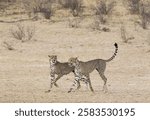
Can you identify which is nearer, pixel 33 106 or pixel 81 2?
pixel 33 106

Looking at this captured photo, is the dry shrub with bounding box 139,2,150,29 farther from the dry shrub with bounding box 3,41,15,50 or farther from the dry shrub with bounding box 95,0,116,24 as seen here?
the dry shrub with bounding box 3,41,15,50

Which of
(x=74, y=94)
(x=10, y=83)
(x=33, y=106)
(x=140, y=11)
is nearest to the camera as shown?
(x=33, y=106)

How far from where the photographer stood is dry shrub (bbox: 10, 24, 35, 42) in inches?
919

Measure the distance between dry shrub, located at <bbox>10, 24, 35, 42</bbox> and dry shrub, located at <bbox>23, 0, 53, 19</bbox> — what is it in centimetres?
291

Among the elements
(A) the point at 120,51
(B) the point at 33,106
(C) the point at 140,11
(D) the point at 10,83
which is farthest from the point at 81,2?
(B) the point at 33,106

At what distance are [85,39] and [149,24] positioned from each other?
3859 millimetres

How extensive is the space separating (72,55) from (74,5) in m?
8.71

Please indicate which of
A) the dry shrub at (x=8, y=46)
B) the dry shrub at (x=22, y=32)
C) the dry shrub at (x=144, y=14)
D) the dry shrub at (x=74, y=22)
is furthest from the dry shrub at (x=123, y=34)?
the dry shrub at (x=8, y=46)

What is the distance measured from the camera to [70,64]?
14695 mm

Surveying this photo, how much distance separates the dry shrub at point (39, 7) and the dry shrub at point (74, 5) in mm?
675

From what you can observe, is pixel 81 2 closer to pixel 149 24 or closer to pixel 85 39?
pixel 149 24

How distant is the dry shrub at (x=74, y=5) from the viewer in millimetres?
28900

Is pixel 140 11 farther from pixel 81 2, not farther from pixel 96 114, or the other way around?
pixel 96 114

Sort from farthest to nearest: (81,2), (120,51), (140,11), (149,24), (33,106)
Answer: (81,2), (140,11), (149,24), (120,51), (33,106)
